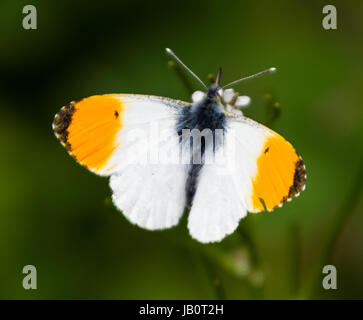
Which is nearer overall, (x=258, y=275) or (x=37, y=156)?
(x=258, y=275)

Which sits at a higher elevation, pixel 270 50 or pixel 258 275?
pixel 270 50

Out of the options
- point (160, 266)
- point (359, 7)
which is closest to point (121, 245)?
point (160, 266)

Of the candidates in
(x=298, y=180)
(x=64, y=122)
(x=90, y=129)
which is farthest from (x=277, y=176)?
(x=64, y=122)

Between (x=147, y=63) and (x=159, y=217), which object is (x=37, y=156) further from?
(x=159, y=217)

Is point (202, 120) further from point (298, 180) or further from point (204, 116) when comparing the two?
point (298, 180)

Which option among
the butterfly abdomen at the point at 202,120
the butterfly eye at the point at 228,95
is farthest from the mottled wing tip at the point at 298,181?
the butterfly eye at the point at 228,95

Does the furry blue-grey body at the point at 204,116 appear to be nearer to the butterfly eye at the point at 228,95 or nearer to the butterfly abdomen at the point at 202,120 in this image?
the butterfly abdomen at the point at 202,120

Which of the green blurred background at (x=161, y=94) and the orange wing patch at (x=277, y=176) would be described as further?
the green blurred background at (x=161, y=94)
